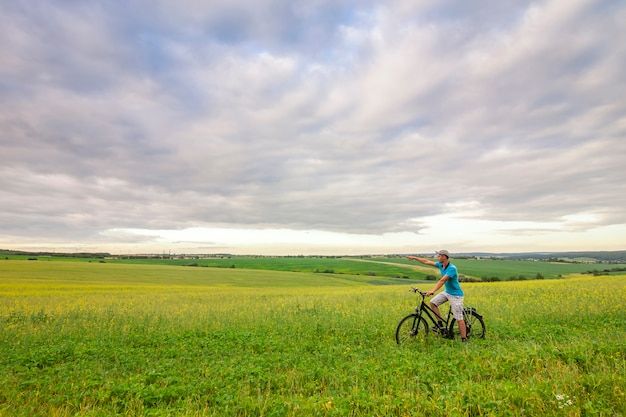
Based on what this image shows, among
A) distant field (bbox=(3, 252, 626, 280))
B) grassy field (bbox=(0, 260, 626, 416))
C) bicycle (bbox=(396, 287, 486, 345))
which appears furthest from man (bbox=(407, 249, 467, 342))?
distant field (bbox=(3, 252, 626, 280))

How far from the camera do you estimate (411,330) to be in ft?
33.6

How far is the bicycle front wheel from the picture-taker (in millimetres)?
10133

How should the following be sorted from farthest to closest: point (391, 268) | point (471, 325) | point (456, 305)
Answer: point (391, 268) → point (471, 325) → point (456, 305)

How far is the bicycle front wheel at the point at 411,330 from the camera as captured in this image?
10.1m

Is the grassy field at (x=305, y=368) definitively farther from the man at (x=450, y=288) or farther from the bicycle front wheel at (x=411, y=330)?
the man at (x=450, y=288)

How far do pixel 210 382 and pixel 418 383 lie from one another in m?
4.03

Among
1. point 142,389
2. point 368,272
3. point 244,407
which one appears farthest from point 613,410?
point 368,272

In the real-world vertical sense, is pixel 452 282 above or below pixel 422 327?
above

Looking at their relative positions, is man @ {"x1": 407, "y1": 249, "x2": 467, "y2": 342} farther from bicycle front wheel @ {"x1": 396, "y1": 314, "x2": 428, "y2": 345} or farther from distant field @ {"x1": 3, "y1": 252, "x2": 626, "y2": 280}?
distant field @ {"x1": 3, "y1": 252, "x2": 626, "y2": 280}

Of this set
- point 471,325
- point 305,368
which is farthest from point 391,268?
point 305,368

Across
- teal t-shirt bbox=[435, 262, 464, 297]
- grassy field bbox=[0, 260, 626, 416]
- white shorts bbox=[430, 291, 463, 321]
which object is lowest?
grassy field bbox=[0, 260, 626, 416]

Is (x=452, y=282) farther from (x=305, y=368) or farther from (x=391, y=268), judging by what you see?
(x=391, y=268)

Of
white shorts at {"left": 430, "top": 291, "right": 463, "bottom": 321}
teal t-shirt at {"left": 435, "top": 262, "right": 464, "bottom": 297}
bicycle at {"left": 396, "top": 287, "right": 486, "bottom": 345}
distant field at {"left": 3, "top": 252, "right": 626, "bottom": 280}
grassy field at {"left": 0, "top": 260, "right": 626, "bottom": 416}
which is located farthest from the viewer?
distant field at {"left": 3, "top": 252, "right": 626, "bottom": 280}

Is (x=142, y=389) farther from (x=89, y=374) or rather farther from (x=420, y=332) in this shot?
(x=420, y=332)
